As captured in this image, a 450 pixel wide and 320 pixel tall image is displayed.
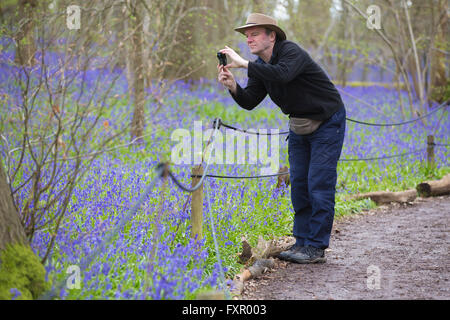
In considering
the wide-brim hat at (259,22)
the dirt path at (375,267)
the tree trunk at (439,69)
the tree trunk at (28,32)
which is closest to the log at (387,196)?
the dirt path at (375,267)

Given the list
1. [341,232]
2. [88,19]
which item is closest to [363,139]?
[341,232]

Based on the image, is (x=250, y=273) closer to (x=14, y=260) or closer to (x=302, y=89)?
(x=302, y=89)

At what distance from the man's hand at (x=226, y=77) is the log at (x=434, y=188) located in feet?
14.5

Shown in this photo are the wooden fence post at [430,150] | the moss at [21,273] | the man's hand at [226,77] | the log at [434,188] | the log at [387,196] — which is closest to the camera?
the moss at [21,273]

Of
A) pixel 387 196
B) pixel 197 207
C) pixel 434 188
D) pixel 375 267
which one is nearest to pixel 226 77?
pixel 197 207

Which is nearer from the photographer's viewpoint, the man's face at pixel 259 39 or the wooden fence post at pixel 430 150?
the man's face at pixel 259 39

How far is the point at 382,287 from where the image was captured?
13.3ft

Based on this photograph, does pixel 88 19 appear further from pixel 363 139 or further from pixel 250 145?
pixel 363 139

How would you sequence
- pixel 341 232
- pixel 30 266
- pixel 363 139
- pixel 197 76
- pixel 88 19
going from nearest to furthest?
pixel 30 266 < pixel 88 19 < pixel 341 232 < pixel 363 139 < pixel 197 76

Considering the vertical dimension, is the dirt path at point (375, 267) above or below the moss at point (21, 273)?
below

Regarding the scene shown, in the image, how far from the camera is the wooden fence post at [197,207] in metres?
4.24

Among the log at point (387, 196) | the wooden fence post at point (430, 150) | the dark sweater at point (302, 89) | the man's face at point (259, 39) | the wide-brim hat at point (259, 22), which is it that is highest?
the wide-brim hat at point (259, 22)

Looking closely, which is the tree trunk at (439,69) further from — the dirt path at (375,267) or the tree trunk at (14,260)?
the tree trunk at (14,260)
